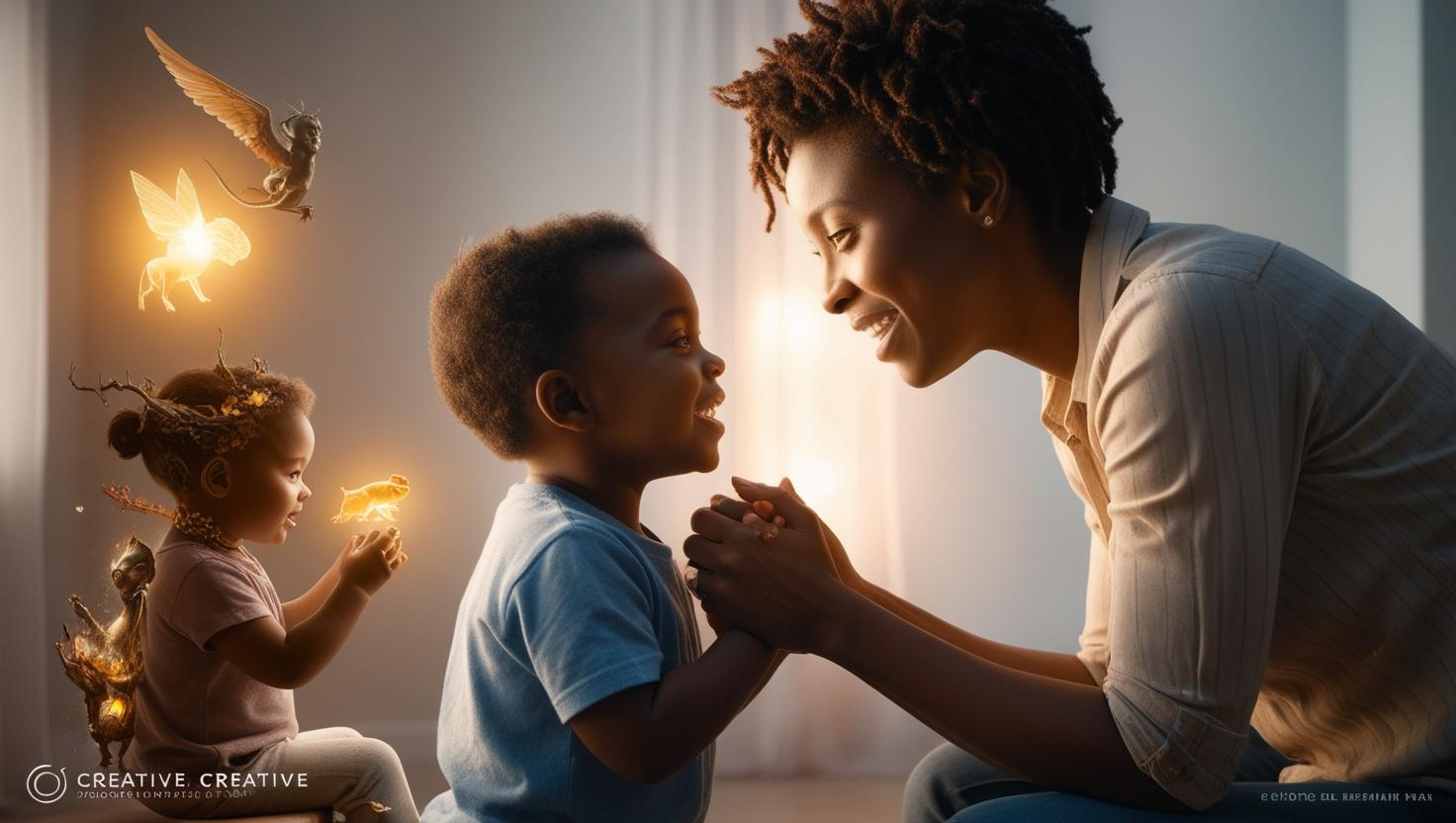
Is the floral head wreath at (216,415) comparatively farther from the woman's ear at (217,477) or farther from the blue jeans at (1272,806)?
the blue jeans at (1272,806)

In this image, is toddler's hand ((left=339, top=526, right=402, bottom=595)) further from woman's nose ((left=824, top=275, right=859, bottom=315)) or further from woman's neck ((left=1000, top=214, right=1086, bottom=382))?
woman's neck ((left=1000, top=214, right=1086, bottom=382))

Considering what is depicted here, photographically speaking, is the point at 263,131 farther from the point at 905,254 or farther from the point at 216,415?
the point at 905,254

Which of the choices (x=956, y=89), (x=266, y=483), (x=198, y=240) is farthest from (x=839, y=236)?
(x=198, y=240)

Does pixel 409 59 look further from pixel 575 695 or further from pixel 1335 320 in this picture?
pixel 1335 320

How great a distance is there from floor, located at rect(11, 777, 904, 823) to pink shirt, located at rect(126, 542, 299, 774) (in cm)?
93

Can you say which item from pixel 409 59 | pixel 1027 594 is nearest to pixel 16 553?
pixel 409 59

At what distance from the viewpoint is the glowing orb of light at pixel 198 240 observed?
1.40 metres

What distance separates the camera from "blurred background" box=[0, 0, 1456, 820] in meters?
2.00

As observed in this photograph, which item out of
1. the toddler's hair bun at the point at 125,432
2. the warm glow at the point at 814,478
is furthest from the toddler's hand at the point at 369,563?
the warm glow at the point at 814,478

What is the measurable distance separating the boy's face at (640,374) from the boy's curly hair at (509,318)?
0.02 metres

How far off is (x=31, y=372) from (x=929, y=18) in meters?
1.20

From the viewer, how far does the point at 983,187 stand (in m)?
1.07

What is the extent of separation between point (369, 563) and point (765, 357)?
1077 mm

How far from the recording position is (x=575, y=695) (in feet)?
2.89
